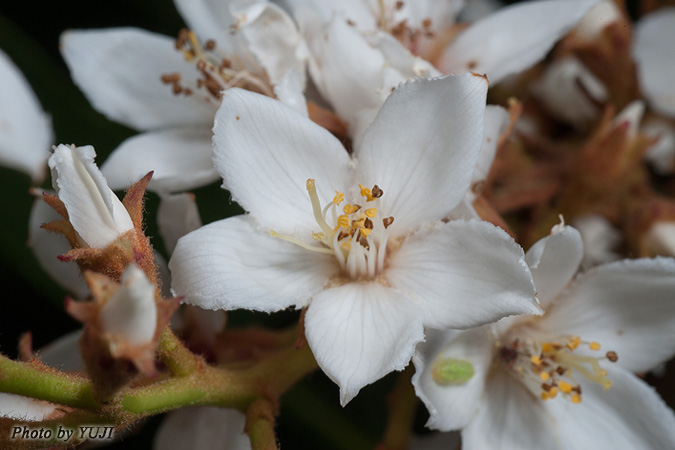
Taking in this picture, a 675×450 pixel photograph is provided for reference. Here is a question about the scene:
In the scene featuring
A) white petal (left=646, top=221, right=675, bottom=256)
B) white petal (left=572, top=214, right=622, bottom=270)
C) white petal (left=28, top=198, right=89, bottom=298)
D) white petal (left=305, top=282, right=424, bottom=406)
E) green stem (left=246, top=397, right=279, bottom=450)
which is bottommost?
white petal (left=572, top=214, right=622, bottom=270)

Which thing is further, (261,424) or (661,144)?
(661,144)

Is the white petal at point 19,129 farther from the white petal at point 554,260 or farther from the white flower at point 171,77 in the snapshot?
the white petal at point 554,260

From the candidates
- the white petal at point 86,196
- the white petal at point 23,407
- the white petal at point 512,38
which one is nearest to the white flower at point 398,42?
the white petal at point 512,38

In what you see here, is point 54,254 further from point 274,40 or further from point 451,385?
point 451,385

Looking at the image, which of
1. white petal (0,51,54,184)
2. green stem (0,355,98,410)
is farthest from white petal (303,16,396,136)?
white petal (0,51,54,184)

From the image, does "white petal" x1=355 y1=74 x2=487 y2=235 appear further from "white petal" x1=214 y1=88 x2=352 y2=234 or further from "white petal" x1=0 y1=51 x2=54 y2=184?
"white petal" x1=0 y1=51 x2=54 y2=184

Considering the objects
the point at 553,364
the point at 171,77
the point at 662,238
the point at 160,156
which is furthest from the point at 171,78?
the point at 662,238
